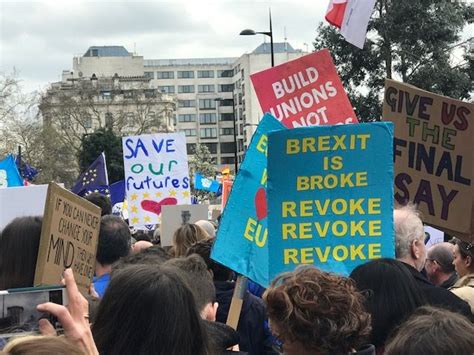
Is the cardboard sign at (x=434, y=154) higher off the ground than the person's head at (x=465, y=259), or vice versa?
the cardboard sign at (x=434, y=154)

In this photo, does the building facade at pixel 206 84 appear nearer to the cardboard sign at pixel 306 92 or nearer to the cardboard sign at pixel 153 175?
the cardboard sign at pixel 153 175

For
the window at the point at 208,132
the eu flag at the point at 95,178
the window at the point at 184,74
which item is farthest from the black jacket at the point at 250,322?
the window at the point at 184,74

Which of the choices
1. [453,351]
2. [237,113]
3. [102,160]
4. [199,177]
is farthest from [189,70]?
[453,351]

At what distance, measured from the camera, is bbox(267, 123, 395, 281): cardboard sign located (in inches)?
149

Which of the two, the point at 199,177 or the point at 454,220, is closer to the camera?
the point at 454,220

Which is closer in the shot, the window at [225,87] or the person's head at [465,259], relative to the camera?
the person's head at [465,259]

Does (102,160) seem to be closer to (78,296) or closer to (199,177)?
(78,296)

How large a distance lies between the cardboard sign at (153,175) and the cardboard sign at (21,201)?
4655mm

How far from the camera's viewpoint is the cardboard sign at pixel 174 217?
8.12 metres

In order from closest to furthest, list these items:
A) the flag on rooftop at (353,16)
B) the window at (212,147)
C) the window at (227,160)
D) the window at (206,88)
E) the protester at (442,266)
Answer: the protester at (442,266) → the flag on rooftop at (353,16) → the window at (227,160) → the window at (212,147) → the window at (206,88)

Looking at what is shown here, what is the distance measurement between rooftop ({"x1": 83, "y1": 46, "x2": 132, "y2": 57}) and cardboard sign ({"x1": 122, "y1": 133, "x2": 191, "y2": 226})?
11100 cm

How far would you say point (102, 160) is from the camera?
1095 centimetres

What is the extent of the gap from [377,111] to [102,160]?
11.4 m

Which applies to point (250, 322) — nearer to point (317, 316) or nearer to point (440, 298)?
point (440, 298)
